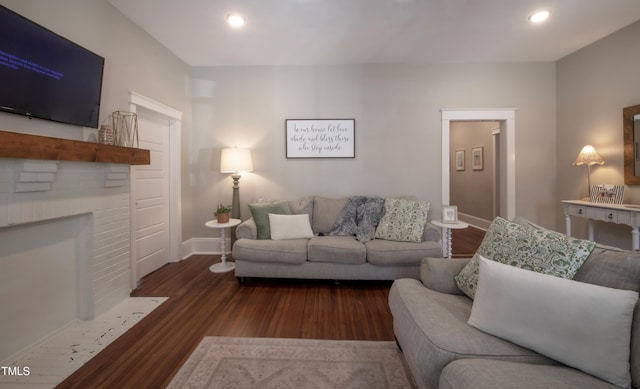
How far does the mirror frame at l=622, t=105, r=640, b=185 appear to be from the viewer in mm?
2692

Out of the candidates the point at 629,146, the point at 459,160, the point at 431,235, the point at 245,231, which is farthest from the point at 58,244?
the point at 459,160

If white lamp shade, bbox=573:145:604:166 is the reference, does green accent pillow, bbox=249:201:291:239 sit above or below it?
below

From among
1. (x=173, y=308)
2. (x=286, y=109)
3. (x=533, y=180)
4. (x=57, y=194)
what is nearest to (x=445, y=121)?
(x=533, y=180)

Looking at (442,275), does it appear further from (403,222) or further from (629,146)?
(629,146)

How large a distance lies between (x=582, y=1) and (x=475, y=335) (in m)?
3.04

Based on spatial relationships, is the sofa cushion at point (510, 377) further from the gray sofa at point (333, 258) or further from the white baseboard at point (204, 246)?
the white baseboard at point (204, 246)

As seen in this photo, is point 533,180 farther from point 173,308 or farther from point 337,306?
point 173,308

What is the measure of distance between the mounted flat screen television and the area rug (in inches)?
73.0

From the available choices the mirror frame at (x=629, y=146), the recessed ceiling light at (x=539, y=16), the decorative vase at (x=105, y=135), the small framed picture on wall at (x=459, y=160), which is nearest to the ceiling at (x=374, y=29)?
the recessed ceiling light at (x=539, y=16)

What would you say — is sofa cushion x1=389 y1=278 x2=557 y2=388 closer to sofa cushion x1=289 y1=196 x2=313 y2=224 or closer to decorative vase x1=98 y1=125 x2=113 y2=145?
sofa cushion x1=289 y1=196 x2=313 y2=224

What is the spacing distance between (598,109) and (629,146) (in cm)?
55

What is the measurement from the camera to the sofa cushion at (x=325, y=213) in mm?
3172

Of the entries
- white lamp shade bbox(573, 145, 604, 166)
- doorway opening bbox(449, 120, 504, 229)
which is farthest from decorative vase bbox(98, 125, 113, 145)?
doorway opening bbox(449, 120, 504, 229)

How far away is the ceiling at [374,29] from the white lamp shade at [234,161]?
1.22 m
